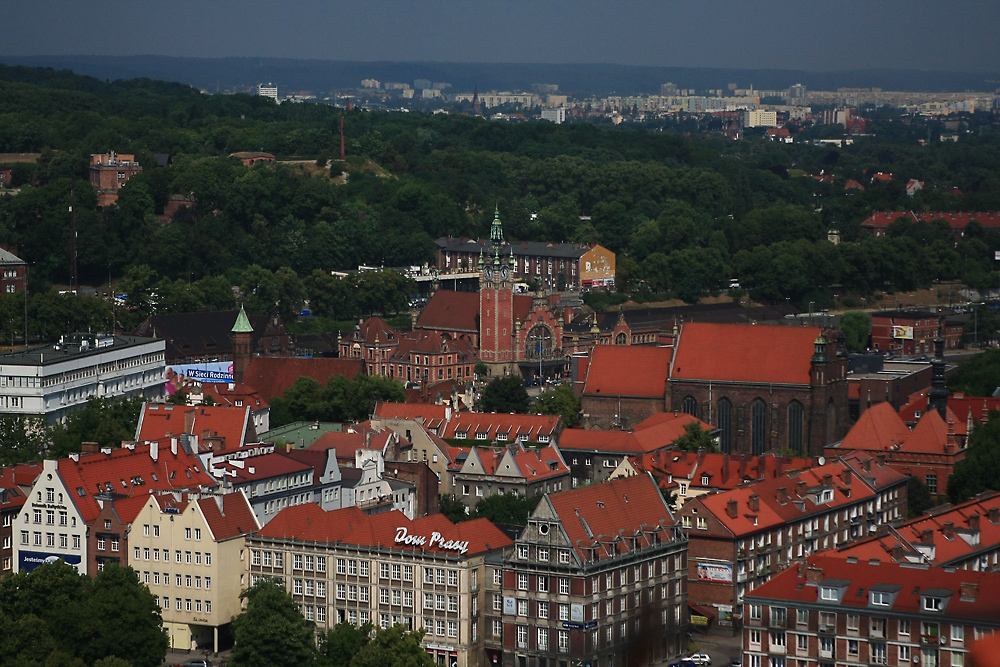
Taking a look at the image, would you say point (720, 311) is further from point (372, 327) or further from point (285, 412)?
point (285, 412)

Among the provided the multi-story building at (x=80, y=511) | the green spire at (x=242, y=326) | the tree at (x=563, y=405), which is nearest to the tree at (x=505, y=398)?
the tree at (x=563, y=405)

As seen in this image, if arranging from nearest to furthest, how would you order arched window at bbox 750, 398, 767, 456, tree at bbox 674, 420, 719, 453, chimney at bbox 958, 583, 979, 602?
chimney at bbox 958, 583, 979, 602 → tree at bbox 674, 420, 719, 453 → arched window at bbox 750, 398, 767, 456

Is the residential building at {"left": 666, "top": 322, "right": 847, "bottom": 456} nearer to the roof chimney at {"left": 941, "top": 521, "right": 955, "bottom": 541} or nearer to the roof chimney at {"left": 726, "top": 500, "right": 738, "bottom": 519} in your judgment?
the roof chimney at {"left": 726, "top": 500, "right": 738, "bottom": 519}

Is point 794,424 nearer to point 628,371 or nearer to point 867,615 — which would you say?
point 628,371

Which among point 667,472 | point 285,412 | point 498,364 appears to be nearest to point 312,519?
point 667,472

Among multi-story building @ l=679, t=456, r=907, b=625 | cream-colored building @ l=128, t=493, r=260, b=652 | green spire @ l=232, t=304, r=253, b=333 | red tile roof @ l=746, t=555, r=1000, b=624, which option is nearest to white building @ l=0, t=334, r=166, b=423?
green spire @ l=232, t=304, r=253, b=333

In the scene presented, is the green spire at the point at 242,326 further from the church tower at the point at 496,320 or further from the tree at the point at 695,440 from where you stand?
the tree at the point at 695,440
